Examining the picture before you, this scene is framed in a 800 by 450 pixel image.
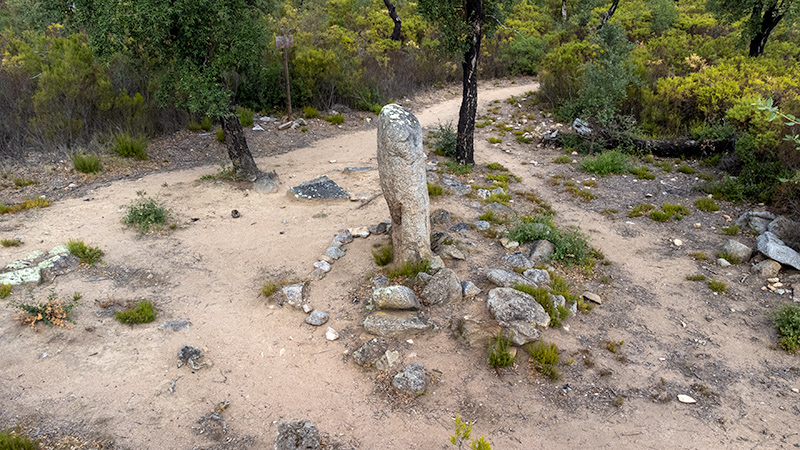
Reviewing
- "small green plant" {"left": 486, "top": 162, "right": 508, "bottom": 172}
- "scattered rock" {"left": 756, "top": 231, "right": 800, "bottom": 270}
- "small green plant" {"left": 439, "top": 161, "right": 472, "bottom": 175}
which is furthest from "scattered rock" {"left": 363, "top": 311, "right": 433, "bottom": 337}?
"small green plant" {"left": 486, "top": 162, "right": 508, "bottom": 172}

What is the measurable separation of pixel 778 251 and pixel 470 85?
20.3 feet

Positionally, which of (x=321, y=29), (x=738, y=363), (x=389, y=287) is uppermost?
(x=321, y=29)

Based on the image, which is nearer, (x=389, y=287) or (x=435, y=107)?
(x=389, y=287)

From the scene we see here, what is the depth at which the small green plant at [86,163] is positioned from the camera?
967 centimetres

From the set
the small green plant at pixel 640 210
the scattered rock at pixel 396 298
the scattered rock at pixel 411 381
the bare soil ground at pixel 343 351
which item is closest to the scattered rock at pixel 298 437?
the bare soil ground at pixel 343 351

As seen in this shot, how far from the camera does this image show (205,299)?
6.19m

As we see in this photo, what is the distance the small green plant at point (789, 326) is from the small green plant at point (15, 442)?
7.60m

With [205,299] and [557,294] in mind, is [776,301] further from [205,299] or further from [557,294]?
[205,299]

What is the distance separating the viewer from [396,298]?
557 centimetres

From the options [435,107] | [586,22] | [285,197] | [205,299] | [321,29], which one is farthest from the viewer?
[586,22]

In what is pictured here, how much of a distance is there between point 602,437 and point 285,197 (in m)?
6.87

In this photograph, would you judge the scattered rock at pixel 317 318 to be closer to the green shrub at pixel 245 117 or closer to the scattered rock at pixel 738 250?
the scattered rock at pixel 738 250

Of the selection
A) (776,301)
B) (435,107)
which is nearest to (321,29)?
(435,107)

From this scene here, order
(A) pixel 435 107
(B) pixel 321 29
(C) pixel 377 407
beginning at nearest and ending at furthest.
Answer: (C) pixel 377 407 < (A) pixel 435 107 < (B) pixel 321 29
